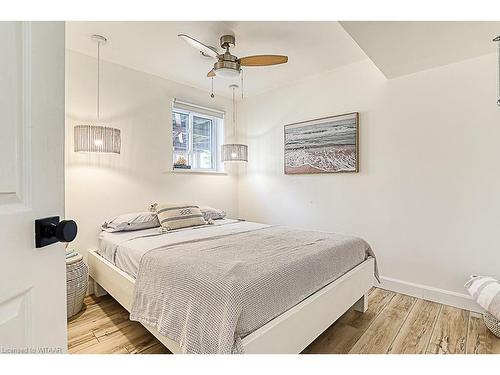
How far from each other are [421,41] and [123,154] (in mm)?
2967

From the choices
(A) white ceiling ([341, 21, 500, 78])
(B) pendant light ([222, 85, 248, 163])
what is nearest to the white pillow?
(B) pendant light ([222, 85, 248, 163])

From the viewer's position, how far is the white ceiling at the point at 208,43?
2258mm

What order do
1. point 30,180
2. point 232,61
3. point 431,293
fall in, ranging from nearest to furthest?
1. point 30,180
2. point 232,61
3. point 431,293

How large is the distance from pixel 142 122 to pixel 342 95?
235 cm

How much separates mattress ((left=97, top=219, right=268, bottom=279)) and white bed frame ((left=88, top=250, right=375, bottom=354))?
0.07m

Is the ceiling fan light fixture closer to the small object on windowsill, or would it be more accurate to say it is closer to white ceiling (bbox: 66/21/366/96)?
white ceiling (bbox: 66/21/366/96)

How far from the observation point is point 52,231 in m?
0.63

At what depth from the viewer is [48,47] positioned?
654mm

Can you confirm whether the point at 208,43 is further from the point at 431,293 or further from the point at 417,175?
the point at 431,293

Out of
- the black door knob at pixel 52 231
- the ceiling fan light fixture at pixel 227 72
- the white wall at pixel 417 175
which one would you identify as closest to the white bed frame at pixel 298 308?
the white wall at pixel 417 175

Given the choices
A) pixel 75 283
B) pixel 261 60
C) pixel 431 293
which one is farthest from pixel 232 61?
pixel 431 293

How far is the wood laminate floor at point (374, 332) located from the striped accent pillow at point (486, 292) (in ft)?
0.67
